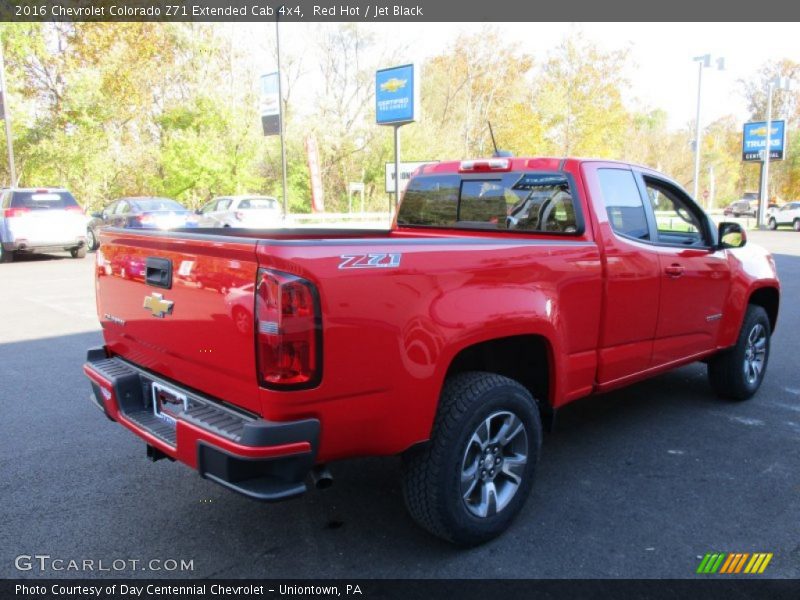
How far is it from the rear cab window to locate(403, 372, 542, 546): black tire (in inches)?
48.7

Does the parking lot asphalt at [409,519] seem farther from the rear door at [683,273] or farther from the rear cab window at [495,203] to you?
the rear cab window at [495,203]

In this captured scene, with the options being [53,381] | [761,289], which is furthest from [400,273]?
[53,381]

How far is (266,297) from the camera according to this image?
2445mm

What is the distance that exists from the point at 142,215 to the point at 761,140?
36.1m

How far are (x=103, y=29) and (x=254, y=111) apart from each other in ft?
25.0

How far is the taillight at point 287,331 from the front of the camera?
2.42 m

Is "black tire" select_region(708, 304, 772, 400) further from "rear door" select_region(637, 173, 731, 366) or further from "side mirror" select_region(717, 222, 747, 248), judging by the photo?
"side mirror" select_region(717, 222, 747, 248)

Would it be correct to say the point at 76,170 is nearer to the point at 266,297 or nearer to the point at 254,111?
the point at 254,111

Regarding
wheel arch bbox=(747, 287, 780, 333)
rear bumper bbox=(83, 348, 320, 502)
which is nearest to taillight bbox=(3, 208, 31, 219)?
rear bumper bbox=(83, 348, 320, 502)

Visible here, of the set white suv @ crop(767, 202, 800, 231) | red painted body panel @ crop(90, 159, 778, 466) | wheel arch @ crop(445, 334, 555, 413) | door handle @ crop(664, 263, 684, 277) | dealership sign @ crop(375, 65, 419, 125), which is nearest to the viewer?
red painted body panel @ crop(90, 159, 778, 466)

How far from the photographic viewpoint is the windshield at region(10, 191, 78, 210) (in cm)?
1562

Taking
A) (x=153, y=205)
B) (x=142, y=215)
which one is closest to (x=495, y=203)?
(x=142, y=215)

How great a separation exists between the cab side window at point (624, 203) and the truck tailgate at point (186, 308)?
2387 millimetres

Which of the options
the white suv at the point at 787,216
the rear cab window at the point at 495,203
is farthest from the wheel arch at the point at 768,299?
the white suv at the point at 787,216
